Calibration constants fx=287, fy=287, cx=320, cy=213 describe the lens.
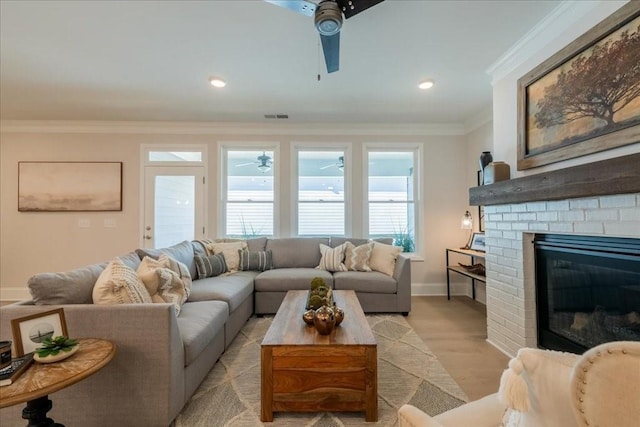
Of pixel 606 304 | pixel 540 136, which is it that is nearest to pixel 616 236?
pixel 606 304

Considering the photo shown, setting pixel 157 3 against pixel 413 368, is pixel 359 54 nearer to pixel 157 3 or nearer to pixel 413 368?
pixel 157 3

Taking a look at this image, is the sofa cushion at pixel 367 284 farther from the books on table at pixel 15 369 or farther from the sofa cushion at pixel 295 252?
the books on table at pixel 15 369

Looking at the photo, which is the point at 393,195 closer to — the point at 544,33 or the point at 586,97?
the point at 544,33

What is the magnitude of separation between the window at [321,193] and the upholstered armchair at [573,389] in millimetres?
3833

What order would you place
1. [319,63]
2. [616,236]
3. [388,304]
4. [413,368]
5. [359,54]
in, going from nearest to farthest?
[616,236]
[413,368]
[359,54]
[319,63]
[388,304]

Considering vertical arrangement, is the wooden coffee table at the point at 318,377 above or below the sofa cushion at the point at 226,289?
below

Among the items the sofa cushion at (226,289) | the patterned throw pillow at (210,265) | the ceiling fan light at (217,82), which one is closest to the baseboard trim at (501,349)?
the sofa cushion at (226,289)

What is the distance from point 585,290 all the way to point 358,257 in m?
2.23

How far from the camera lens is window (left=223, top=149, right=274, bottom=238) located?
179 inches

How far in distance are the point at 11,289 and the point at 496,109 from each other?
680cm

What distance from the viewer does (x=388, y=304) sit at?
3.46 meters

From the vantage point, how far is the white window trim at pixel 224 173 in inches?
175

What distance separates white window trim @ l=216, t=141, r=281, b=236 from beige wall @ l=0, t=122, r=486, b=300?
76 mm

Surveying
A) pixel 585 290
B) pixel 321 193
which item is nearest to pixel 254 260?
pixel 321 193
